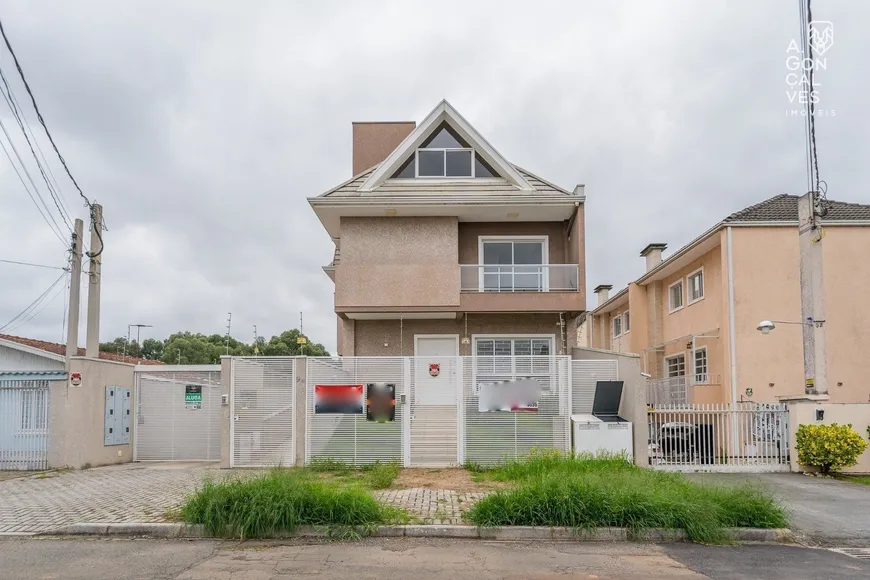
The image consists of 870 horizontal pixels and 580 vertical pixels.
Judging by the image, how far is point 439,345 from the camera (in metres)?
20.1

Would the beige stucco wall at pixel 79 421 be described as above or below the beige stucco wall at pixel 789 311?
below

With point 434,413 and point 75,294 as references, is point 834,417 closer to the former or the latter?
point 434,413

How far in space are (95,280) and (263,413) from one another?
20.7 ft

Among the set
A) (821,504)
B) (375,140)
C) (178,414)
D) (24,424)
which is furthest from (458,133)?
(821,504)

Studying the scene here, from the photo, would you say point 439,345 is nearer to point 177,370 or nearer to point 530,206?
point 530,206

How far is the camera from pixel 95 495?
36.8ft

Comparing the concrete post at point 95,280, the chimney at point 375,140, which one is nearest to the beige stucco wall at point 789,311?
the chimney at point 375,140

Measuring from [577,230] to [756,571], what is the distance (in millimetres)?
12465

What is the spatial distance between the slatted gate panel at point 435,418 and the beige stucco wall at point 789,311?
29.6 ft

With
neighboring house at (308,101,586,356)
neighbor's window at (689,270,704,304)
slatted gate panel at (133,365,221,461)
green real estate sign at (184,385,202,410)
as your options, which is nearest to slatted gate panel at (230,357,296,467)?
slatted gate panel at (133,365,221,461)

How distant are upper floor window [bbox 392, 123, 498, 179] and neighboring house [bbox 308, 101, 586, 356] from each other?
1.1 inches

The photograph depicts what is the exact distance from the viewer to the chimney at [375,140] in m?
23.0

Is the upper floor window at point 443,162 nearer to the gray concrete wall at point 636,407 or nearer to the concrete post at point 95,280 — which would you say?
the concrete post at point 95,280

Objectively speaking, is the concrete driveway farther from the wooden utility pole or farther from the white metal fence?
the wooden utility pole
